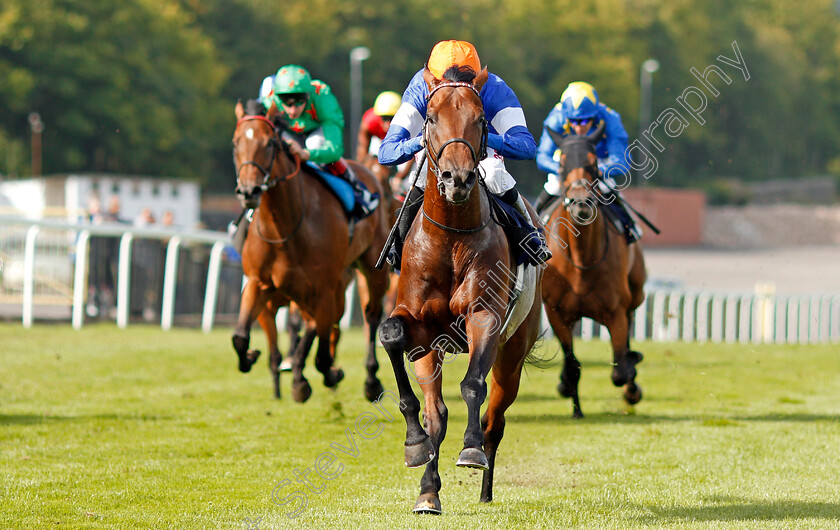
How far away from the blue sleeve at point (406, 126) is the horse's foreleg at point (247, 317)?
284 cm

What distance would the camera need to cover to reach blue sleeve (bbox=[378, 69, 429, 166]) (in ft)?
17.7

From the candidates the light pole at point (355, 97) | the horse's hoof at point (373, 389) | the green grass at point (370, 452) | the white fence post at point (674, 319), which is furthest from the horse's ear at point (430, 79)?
the light pole at point (355, 97)

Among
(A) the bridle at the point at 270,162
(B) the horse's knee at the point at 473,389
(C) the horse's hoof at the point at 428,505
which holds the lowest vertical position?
(C) the horse's hoof at the point at 428,505

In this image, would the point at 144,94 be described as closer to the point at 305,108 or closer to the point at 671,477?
the point at 305,108

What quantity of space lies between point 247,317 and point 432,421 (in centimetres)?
317

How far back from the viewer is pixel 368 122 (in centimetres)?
1080

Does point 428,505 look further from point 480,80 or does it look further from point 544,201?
point 544,201

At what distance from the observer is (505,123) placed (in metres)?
5.60

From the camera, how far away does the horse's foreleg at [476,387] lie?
187 inches

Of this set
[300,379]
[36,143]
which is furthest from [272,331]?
[36,143]

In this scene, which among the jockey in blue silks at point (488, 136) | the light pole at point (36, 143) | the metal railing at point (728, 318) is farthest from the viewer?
the light pole at point (36, 143)

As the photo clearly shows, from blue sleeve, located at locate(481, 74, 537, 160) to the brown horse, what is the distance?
2409mm

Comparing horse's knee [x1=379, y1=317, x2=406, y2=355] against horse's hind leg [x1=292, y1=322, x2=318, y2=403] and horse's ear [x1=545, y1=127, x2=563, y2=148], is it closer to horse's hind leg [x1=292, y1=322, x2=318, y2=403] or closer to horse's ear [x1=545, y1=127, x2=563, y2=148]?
horse's hind leg [x1=292, y1=322, x2=318, y2=403]

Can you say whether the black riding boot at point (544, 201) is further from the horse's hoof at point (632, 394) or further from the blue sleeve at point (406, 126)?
the blue sleeve at point (406, 126)
